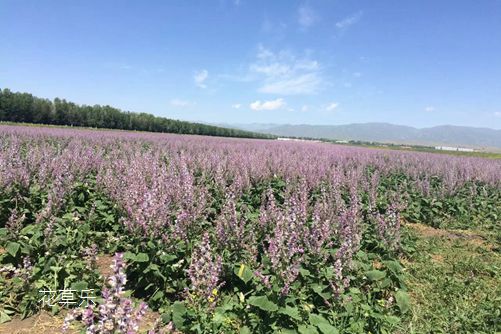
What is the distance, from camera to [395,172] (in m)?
14.7

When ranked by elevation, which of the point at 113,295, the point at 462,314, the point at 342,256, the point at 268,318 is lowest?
the point at 462,314

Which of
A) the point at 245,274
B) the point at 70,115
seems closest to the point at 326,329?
the point at 245,274

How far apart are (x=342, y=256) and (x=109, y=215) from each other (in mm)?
4634

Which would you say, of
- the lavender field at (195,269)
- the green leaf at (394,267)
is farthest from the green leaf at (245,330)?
the green leaf at (394,267)

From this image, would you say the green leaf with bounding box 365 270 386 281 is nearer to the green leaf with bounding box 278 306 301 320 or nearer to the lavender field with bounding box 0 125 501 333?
the lavender field with bounding box 0 125 501 333

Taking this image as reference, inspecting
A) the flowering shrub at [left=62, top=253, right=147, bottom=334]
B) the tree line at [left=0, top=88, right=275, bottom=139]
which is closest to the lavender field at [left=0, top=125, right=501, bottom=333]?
the flowering shrub at [left=62, top=253, right=147, bottom=334]

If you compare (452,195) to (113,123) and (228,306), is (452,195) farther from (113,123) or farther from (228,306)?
(113,123)

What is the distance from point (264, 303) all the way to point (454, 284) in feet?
13.1

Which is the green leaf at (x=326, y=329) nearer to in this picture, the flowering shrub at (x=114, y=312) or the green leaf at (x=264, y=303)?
the green leaf at (x=264, y=303)

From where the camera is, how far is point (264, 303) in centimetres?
364

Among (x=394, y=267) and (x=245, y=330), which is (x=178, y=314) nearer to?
(x=245, y=330)

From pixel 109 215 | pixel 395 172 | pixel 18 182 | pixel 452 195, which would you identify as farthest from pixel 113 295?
pixel 395 172

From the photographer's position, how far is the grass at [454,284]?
4508mm

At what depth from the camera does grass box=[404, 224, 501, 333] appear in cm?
451
